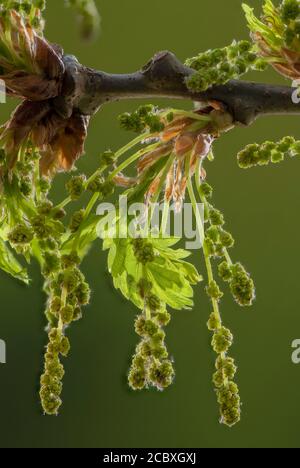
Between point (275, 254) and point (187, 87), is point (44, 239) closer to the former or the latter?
point (187, 87)

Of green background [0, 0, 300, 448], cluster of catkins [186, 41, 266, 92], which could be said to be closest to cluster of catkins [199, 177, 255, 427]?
cluster of catkins [186, 41, 266, 92]

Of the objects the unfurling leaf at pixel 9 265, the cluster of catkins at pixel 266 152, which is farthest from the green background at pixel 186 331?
the cluster of catkins at pixel 266 152

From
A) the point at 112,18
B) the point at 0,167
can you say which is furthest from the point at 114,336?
the point at 0,167

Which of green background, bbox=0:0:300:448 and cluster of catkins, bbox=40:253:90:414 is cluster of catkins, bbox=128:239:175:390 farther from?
green background, bbox=0:0:300:448

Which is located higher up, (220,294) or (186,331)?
(186,331)

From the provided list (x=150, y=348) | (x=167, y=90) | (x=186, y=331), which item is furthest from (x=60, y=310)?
(x=186, y=331)

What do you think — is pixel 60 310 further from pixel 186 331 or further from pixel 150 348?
pixel 186 331
